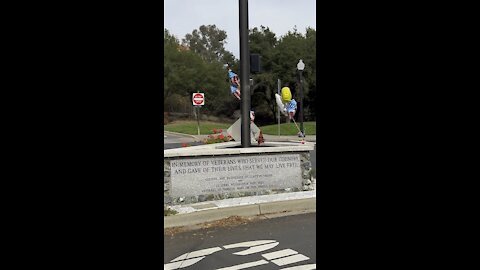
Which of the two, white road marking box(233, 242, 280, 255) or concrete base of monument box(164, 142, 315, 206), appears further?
concrete base of monument box(164, 142, 315, 206)

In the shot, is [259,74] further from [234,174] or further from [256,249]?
[256,249]

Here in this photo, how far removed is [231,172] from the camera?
7.07 m

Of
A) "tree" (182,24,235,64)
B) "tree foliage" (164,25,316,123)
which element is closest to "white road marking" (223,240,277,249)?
"tree foliage" (164,25,316,123)

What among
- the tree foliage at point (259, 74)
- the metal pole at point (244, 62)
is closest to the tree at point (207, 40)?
the tree foliage at point (259, 74)

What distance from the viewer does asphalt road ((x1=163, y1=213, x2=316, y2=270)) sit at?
4.21 meters

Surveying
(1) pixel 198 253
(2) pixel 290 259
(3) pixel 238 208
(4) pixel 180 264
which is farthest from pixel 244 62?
(4) pixel 180 264

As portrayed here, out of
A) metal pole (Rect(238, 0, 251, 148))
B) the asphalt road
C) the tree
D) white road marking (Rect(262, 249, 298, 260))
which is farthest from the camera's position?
the tree

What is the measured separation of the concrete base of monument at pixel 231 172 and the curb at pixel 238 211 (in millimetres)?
745

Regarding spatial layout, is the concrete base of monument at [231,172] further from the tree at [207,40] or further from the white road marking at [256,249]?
the tree at [207,40]

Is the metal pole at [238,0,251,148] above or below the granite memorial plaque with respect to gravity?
above

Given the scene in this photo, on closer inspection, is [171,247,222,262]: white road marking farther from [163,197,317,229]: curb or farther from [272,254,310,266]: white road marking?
[163,197,317,229]: curb

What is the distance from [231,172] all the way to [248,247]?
2419 mm

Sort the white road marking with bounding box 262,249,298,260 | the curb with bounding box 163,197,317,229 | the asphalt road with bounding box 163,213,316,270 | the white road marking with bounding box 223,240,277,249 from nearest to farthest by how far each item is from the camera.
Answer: the asphalt road with bounding box 163,213,316,270, the white road marking with bounding box 262,249,298,260, the white road marking with bounding box 223,240,277,249, the curb with bounding box 163,197,317,229
